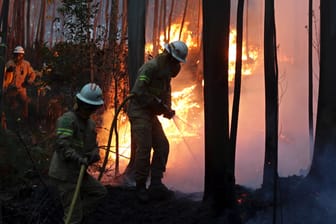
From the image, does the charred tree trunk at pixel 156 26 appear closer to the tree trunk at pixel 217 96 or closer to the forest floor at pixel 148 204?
the forest floor at pixel 148 204

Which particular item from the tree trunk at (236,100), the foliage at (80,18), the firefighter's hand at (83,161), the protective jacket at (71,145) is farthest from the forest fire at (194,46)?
the firefighter's hand at (83,161)

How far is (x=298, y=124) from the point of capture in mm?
9172

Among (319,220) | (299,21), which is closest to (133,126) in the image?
(319,220)

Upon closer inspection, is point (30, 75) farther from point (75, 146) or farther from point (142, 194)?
point (75, 146)

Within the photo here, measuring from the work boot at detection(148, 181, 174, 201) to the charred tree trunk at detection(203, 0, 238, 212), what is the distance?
2.91ft

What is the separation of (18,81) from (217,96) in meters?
6.90

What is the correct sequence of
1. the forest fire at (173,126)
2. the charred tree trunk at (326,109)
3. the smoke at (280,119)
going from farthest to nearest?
1. the forest fire at (173,126)
2. the smoke at (280,119)
3. the charred tree trunk at (326,109)

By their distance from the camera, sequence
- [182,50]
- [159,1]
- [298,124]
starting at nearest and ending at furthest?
1. [182,50]
2. [298,124]
3. [159,1]

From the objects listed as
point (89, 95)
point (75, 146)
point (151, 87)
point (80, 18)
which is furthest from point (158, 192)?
point (80, 18)

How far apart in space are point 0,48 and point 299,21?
24.2 feet

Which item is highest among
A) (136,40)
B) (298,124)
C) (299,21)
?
(299,21)

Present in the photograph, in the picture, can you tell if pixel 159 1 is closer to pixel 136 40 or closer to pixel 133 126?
pixel 136 40

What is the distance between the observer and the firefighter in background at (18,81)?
34.0 ft

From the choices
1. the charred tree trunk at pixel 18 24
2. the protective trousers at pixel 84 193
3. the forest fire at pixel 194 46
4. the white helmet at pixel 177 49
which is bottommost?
the protective trousers at pixel 84 193
